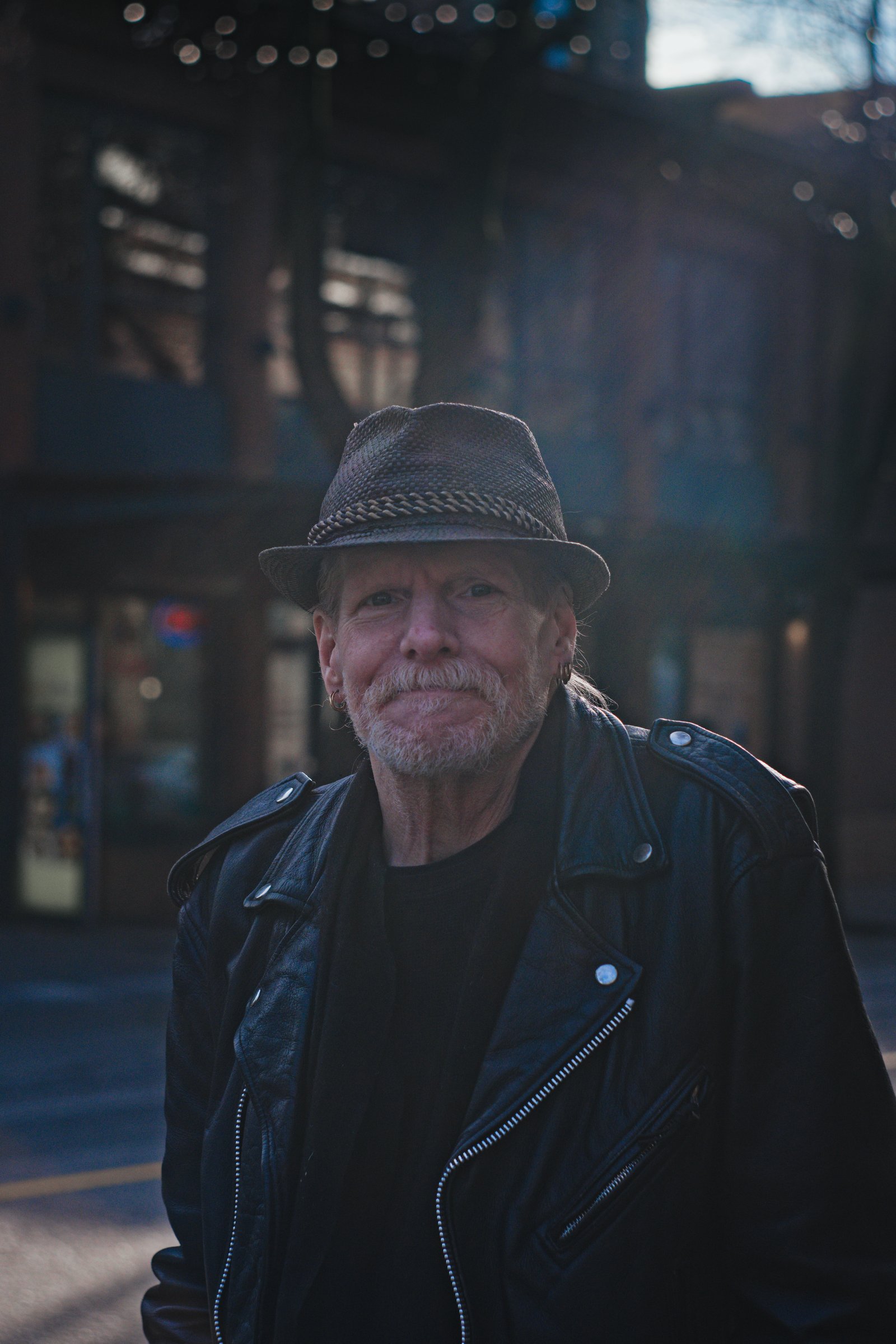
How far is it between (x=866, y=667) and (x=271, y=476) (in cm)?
886

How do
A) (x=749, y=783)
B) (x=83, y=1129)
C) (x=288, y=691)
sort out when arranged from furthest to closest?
(x=288, y=691)
(x=83, y=1129)
(x=749, y=783)

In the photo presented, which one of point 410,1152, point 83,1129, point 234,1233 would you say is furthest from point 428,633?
point 83,1129

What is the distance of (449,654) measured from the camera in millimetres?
2191

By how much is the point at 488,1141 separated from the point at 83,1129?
5375mm

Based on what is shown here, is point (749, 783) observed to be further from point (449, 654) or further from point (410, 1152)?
point (410, 1152)

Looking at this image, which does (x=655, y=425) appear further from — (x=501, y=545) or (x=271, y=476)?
(x=501, y=545)

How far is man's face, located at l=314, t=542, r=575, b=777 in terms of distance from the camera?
7.16 feet

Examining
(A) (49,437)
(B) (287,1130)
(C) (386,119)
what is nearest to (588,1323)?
(B) (287,1130)

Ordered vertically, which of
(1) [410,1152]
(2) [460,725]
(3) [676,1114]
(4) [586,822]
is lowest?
(1) [410,1152]

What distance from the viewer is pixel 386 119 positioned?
15680 mm

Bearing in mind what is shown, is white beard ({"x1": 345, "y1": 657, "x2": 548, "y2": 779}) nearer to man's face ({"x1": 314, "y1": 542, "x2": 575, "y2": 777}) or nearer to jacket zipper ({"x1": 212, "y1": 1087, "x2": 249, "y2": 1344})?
man's face ({"x1": 314, "y1": 542, "x2": 575, "y2": 777})

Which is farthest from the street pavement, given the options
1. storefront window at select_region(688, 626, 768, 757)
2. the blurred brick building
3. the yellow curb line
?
storefront window at select_region(688, 626, 768, 757)

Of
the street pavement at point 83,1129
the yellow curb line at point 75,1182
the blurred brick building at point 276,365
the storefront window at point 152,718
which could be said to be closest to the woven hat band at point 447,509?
the street pavement at point 83,1129

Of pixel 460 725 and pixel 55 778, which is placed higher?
pixel 460 725
